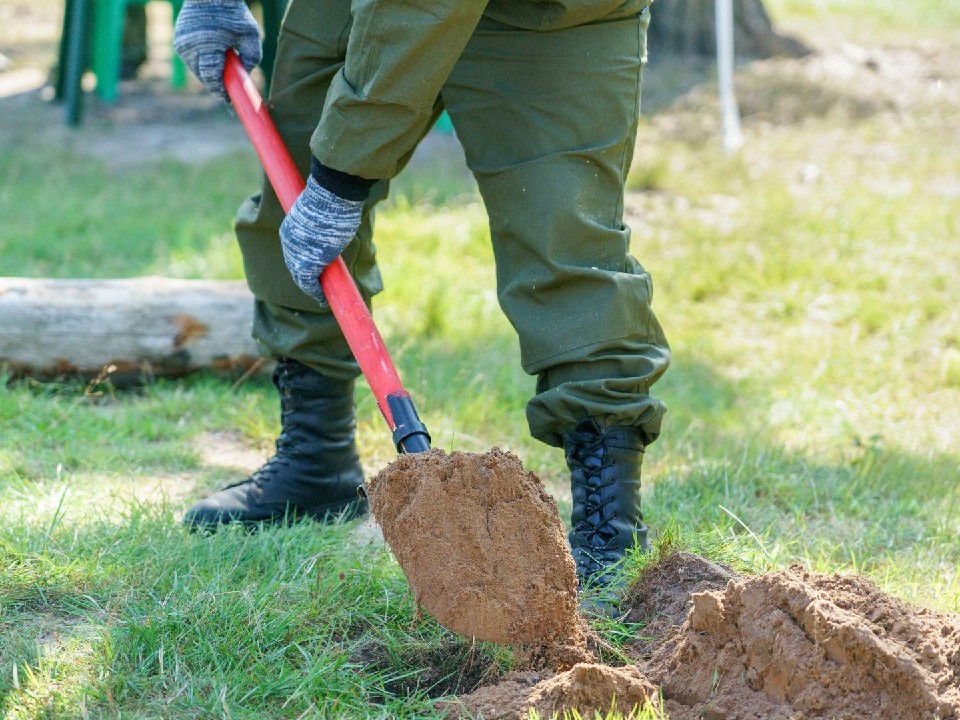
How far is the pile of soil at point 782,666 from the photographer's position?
5.54 feet

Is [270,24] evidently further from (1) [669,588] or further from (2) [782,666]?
(2) [782,666]

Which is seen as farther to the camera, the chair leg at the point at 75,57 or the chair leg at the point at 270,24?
the chair leg at the point at 75,57

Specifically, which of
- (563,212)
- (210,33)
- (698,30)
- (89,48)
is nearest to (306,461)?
(563,212)

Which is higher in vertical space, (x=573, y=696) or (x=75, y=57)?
(x=573, y=696)

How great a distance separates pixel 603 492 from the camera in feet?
7.22

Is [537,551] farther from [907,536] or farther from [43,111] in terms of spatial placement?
[43,111]

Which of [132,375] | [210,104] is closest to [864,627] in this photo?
[132,375]

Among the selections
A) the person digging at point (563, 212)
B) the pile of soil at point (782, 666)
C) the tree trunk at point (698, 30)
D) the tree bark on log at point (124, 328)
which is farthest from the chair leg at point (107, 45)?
the pile of soil at point (782, 666)

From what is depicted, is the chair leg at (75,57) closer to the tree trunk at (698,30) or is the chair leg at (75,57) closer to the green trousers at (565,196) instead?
the tree trunk at (698,30)

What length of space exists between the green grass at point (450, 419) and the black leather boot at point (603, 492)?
3.8 inches

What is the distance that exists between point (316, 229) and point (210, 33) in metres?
0.72

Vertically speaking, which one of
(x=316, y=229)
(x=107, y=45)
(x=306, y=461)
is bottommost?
(x=107, y=45)

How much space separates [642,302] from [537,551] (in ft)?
1.90

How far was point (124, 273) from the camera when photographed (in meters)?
4.31
